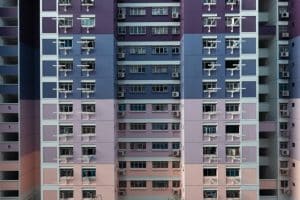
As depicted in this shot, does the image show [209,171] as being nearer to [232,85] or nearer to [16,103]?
[232,85]

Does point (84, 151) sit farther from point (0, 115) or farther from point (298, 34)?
point (298, 34)

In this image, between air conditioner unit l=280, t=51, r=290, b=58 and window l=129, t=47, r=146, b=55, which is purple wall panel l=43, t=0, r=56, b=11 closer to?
window l=129, t=47, r=146, b=55

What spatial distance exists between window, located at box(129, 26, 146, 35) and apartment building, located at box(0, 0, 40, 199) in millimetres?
6649

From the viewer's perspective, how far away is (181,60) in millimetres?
19359

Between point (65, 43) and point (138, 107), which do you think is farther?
point (138, 107)

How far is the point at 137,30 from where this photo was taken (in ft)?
66.2

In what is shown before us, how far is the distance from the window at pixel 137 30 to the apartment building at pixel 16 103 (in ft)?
21.8

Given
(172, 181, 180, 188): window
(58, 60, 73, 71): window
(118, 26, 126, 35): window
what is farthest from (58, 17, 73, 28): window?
(172, 181, 180, 188): window

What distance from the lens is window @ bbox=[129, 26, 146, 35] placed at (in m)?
20.2

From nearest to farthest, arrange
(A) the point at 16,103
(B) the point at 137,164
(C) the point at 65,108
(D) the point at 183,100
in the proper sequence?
(C) the point at 65,108 < (D) the point at 183,100 < (A) the point at 16,103 < (B) the point at 137,164

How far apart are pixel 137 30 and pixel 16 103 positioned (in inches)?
340

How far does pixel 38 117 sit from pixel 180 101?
9.56 meters

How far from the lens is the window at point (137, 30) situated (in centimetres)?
2016

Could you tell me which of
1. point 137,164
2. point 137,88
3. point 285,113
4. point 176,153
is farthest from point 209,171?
point 137,88
